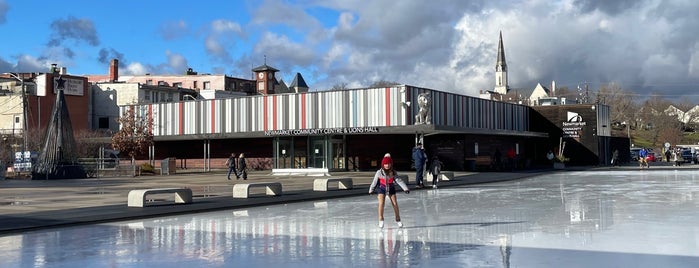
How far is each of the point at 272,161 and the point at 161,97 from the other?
4427 cm

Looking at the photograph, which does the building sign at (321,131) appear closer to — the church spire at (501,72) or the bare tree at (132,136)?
the bare tree at (132,136)

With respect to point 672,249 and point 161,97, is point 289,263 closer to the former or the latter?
point 672,249

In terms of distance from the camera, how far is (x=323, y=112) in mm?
46844

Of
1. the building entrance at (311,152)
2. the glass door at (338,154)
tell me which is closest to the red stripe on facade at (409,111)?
the building entrance at (311,152)

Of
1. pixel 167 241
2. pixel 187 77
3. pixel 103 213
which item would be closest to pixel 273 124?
pixel 103 213

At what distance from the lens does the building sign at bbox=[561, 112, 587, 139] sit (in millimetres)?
58031

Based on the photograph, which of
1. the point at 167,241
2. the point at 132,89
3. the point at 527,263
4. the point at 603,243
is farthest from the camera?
the point at 132,89

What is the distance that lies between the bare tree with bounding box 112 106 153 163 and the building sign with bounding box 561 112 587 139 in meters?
36.9

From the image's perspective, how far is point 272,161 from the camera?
166 ft

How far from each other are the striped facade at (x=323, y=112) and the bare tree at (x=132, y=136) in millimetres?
1599

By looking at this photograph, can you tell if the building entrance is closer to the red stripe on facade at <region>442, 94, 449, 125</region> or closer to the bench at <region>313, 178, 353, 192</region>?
the red stripe on facade at <region>442, 94, 449, 125</region>

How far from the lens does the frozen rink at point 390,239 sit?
916 centimetres

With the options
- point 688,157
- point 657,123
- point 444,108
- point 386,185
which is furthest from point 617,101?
point 386,185

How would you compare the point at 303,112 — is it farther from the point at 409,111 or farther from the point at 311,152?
the point at 409,111
